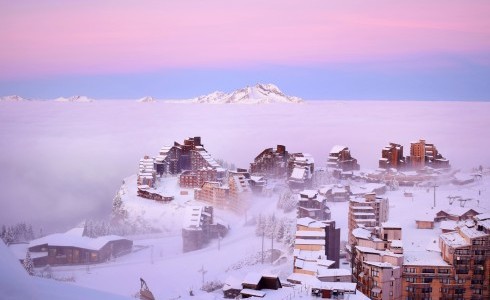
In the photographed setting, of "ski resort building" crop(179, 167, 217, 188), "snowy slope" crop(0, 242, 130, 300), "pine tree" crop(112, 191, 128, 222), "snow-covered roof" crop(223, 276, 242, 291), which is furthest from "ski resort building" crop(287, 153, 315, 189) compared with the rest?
"snowy slope" crop(0, 242, 130, 300)

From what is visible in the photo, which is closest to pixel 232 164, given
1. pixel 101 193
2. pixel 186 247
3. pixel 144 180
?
pixel 144 180

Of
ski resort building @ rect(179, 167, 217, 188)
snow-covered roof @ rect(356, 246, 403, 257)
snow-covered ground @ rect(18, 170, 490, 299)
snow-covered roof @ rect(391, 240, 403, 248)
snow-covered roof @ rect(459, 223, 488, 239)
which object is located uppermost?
ski resort building @ rect(179, 167, 217, 188)

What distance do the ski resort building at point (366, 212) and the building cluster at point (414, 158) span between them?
5066mm

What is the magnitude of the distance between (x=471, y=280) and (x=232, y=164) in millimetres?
9503

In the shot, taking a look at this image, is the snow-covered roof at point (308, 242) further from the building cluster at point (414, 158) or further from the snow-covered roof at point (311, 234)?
the building cluster at point (414, 158)

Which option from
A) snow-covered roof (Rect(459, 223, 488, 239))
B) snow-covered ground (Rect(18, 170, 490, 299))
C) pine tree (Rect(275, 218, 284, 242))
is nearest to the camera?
snow-covered roof (Rect(459, 223, 488, 239))

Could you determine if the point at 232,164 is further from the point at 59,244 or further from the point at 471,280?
the point at 471,280

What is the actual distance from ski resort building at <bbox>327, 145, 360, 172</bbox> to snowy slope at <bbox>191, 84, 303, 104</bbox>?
61.7 ft

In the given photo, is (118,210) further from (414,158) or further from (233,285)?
(414,158)

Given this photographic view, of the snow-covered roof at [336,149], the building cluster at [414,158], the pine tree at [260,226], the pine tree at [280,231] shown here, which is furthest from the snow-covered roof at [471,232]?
the snow-covered roof at [336,149]

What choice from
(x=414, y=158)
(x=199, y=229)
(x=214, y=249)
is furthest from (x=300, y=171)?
(x=214, y=249)

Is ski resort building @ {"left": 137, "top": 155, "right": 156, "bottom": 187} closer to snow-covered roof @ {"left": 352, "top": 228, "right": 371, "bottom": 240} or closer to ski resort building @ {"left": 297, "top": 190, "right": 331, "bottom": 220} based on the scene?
ski resort building @ {"left": 297, "top": 190, "right": 331, "bottom": 220}

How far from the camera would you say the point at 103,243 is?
814cm

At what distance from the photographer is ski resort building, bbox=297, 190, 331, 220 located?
29.0 ft
